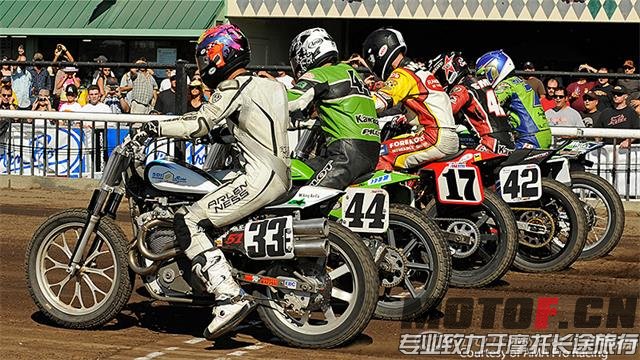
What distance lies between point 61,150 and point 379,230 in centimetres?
956

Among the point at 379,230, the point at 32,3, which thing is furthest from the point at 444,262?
the point at 32,3

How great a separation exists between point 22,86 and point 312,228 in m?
12.7

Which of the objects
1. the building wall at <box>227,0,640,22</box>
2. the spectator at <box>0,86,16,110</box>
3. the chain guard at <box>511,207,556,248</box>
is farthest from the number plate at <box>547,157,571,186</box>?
the building wall at <box>227,0,640,22</box>

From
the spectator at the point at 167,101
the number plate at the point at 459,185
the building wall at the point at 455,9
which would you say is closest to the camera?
the number plate at the point at 459,185

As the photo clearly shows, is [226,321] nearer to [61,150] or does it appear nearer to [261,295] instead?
[261,295]

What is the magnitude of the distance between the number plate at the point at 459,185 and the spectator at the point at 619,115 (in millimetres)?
6839

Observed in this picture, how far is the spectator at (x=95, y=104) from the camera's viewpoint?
1808 cm

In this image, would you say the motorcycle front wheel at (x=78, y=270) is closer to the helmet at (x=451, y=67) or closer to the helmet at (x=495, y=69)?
the helmet at (x=451, y=67)

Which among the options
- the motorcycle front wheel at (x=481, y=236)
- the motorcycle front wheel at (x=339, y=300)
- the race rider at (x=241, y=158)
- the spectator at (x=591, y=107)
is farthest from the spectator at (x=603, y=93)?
the race rider at (x=241, y=158)

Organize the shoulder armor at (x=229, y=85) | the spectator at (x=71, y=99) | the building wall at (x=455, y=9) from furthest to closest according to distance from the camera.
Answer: the building wall at (x=455, y=9), the spectator at (x=71, y=99), the shoulder armor at (x=229, y=85)

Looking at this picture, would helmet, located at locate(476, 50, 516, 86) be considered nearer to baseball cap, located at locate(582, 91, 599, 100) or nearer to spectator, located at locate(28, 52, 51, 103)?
baseball cap, located at locate(582, 91, 599, 100)

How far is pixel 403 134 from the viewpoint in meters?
10.5

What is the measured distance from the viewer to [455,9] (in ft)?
83.0

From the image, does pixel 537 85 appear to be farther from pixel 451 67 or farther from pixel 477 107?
pixel 477 107
